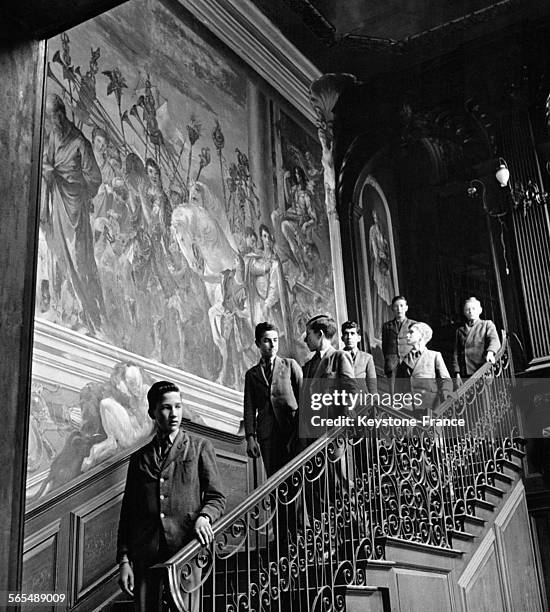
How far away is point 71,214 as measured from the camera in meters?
7.36

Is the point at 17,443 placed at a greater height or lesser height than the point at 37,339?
lesser

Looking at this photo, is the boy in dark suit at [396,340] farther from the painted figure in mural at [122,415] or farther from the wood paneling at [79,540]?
the wood paneling at [79,540]

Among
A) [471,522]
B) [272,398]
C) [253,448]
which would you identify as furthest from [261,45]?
[471,522]

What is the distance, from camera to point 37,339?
6.64m

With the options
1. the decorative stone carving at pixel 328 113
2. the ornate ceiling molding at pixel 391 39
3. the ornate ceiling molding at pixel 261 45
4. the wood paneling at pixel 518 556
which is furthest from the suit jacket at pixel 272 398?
the ornate ceiling molding at pixel 391 39

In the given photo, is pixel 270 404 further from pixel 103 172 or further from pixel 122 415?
pixel 103 172

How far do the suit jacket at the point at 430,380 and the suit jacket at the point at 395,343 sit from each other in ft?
0.85

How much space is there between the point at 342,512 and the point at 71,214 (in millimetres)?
3712

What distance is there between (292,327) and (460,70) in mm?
5104

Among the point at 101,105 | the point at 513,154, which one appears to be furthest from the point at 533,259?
the point at 101,105

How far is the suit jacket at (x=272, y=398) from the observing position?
6246 millimetres

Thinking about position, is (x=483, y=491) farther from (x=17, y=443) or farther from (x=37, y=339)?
(x=17, y=443)

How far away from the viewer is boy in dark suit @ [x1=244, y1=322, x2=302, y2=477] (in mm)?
6199

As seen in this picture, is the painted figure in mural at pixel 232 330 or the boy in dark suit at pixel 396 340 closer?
the boy in dark suit at pixel 396 340
